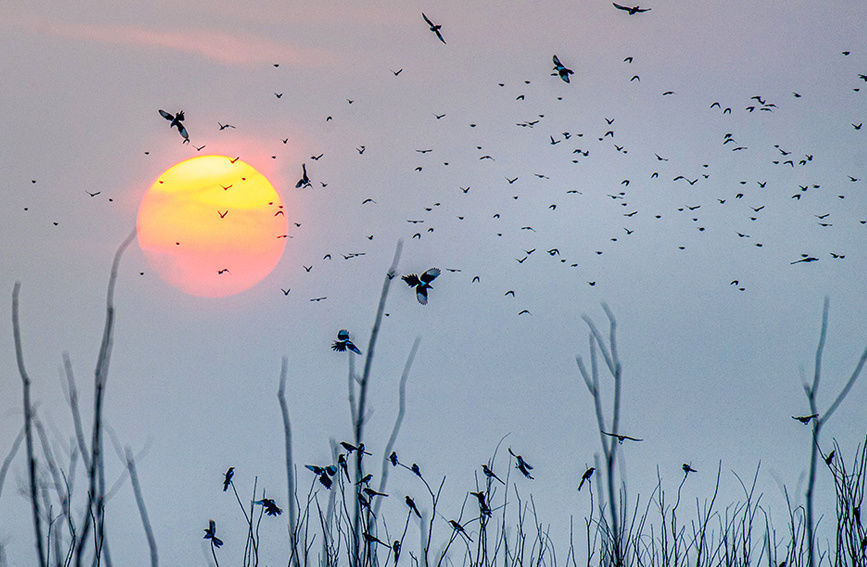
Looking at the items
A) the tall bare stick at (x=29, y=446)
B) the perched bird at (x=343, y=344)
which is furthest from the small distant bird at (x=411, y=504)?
the tall bare stick at (x=29, y=446)

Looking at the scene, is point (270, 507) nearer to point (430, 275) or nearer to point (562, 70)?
point (430, 275)

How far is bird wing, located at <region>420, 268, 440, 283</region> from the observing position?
6.81m

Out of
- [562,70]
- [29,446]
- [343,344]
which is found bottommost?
[29,446]

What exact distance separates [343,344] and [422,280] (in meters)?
0.79

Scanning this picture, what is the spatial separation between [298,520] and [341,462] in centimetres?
91

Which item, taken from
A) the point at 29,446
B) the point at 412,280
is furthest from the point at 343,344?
the point at 29,446

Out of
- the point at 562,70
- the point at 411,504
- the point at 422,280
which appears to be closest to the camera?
the point at 411,504

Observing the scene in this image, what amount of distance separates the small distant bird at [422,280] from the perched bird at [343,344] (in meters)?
0.59

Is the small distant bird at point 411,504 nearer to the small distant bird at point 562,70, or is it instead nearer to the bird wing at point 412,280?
the bird wing at point 412,280

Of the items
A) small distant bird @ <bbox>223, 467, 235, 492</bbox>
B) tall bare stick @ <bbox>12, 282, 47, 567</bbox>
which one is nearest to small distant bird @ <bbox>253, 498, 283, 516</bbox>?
small distant bird @ <bbox>223, 467, 235, 492</bbox>

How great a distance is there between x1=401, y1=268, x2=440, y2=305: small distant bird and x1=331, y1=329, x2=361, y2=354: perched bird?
0.59 metres

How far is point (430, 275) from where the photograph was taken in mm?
6855

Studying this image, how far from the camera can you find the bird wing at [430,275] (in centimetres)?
681

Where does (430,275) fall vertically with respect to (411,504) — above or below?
above
